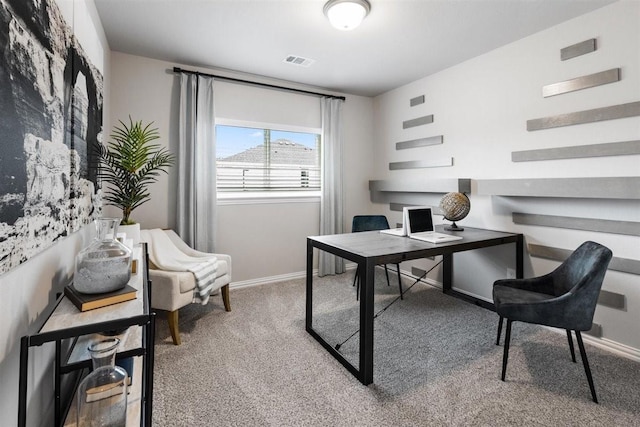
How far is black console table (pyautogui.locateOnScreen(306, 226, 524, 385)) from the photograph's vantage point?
6.31 feet

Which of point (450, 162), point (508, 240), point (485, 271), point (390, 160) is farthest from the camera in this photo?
point (390, 160)

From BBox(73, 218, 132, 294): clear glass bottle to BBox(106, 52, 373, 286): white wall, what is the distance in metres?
2.04

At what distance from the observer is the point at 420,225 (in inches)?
104

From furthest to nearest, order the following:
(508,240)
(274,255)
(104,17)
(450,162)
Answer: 1. (274,255)
2. (450,162)
3. (508,240)
4. (104,17)

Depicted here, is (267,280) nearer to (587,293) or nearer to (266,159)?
(266,159)

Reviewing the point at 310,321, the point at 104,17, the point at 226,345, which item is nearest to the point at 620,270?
the point at 310,321

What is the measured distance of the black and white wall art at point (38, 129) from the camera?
913 mm

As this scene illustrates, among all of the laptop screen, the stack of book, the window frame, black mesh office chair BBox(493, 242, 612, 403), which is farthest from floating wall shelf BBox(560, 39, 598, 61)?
the stack of book

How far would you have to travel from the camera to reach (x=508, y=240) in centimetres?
279

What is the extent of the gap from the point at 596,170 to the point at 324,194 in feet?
8.77

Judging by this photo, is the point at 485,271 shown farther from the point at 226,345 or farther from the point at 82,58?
the point at 82,58

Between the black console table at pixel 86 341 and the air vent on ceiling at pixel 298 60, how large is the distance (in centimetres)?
252

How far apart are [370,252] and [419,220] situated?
31.7 inches

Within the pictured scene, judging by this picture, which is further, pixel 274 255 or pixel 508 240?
pixel 274 255
